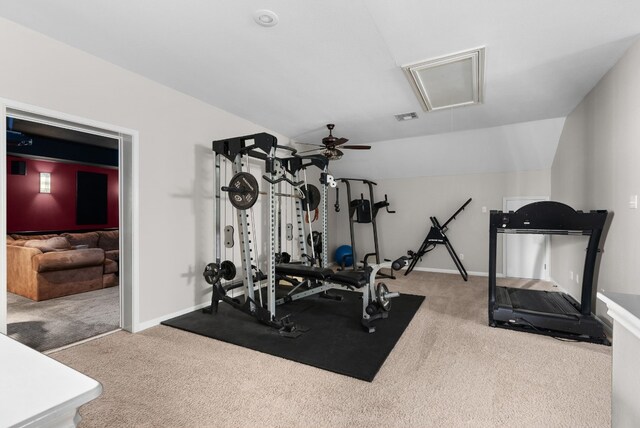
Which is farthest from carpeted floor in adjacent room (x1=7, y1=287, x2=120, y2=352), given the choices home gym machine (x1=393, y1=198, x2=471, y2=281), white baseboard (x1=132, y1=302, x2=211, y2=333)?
home gym machine (x1=393, y1=198, x2=471, y2=281)

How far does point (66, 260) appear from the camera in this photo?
4398 mm

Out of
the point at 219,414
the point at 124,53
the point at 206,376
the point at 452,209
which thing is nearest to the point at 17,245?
the point at 124,53

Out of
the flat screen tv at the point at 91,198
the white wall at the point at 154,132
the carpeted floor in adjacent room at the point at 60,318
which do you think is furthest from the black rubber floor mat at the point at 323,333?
the flat screen tv at the point at 91,198

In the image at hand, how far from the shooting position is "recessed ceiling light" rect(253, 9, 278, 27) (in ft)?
7.32

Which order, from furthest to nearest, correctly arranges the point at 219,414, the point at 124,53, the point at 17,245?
the point at 17,245 < the point at 124,53 < the point at 219,414

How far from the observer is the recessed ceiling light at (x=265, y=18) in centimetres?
223

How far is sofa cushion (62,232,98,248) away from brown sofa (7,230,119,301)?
0.32 meters

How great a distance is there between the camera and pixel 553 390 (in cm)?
214

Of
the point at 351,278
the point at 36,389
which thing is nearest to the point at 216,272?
the point at 351,278

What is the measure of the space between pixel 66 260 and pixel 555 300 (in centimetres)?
651

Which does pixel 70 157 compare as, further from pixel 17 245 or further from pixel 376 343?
pixel 376 343

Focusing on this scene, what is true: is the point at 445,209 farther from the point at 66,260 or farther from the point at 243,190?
the point at 66,260

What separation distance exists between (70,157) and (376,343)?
23.9 feet

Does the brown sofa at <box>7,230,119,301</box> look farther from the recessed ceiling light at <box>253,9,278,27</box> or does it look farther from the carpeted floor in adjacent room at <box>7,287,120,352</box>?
the recessed ceiling light at <box>253,9,278,27</box>
